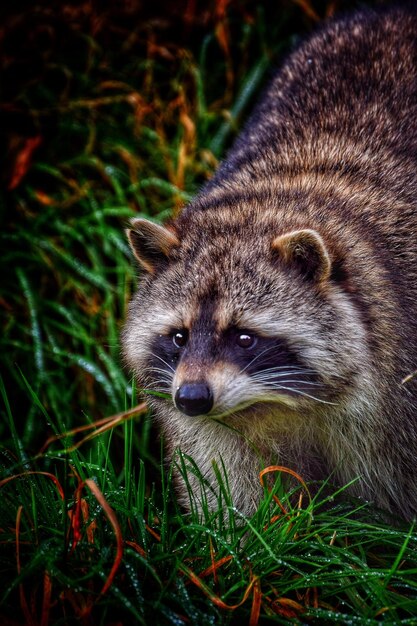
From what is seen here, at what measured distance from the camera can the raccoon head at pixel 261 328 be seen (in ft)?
12.3

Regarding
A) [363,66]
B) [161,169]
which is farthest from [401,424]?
[161,169]

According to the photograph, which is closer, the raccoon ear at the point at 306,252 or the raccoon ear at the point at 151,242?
the raccoon ear at the point at 306,252

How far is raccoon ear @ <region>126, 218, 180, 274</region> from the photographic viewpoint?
4320mm

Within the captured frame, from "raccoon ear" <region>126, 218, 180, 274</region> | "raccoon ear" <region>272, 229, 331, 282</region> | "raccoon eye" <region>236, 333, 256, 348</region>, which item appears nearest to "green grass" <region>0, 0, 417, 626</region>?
"raccoon eye" <region>236, 333, 256, 348</region>

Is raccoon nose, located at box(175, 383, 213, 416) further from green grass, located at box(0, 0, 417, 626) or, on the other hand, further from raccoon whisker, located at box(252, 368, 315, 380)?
green grass, located at box(0, 0, 417, 626)

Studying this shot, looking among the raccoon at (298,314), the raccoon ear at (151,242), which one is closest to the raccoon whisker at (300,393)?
the raccoon at (298,314)

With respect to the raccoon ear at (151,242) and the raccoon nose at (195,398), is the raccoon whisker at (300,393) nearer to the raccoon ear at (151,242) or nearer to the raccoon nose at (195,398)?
the raccoon nose at (195,398)

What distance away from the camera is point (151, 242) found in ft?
14.3

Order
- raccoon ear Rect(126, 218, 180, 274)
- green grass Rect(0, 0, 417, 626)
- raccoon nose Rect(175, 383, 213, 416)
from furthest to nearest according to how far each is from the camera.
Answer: raccoon ear Rect(126, 218, 180, 274)
raccoon nose Rect(175, 383, 213, 416)
green grass Rect(0, 0, 417, 626)

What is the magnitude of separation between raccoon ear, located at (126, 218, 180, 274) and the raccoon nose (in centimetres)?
98

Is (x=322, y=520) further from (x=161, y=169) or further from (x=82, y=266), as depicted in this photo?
(x=161, y=169)

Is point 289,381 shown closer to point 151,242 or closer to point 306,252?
point 306,252

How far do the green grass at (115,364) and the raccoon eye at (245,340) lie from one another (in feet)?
2.20

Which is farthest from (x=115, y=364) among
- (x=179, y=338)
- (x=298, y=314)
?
(x=298, y=314)
